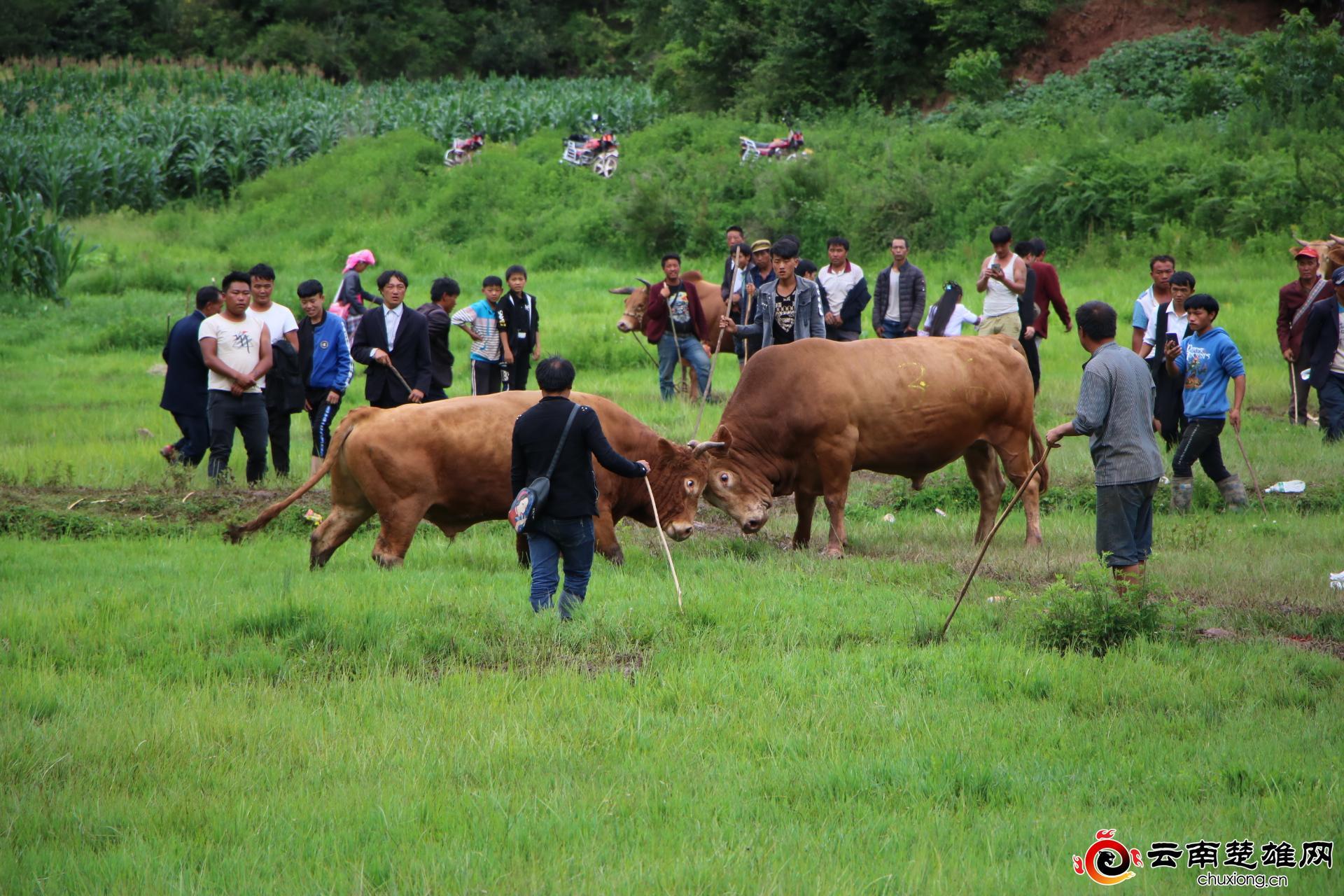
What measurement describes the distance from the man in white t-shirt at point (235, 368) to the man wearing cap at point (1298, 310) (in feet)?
32.7

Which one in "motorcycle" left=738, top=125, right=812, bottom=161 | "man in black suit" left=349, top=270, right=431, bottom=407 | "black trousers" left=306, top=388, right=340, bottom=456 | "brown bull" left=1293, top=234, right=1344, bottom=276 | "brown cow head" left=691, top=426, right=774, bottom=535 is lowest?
"brown cow head" left=691, top=426, right=774, bottom=535

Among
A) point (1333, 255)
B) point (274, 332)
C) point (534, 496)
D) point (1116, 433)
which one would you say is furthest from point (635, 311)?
point (534, 496)

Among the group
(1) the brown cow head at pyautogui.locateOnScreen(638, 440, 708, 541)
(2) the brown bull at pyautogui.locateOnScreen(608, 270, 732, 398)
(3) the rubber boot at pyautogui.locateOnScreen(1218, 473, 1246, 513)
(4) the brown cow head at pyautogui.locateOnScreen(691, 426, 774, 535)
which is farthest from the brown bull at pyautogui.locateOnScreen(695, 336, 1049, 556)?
(2) the brown bull at pyautogui.locateOnScreen(608, 270, 732, 398)

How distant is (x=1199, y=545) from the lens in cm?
1047

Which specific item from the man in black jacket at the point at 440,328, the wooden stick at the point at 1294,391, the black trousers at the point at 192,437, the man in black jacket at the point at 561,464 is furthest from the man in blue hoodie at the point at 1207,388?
the black trousers at the point at 192,437

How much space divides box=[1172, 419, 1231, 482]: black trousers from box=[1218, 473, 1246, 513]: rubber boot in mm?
56

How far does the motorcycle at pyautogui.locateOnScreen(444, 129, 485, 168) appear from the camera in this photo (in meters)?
35.3

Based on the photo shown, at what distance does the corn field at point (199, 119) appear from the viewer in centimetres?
3453

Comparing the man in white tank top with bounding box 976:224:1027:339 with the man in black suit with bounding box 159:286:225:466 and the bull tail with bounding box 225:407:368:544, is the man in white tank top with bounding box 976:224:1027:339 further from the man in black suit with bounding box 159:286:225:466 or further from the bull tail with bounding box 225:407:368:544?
the man in black suit with bounding box 159:286:225:466

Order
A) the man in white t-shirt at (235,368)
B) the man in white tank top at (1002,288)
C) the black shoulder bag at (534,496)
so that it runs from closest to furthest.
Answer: the black shoulder bag at (534,496) → the man in white t-shirt at (235,368) → the man in white tank top at (1002,288)

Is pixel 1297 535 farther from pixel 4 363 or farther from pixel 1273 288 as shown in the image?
pixel 4 363

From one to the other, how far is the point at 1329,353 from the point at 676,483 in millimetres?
6948

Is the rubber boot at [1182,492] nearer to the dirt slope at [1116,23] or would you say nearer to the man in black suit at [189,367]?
the man in black suit at [189,367]

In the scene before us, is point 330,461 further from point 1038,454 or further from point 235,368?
point 1038,454
